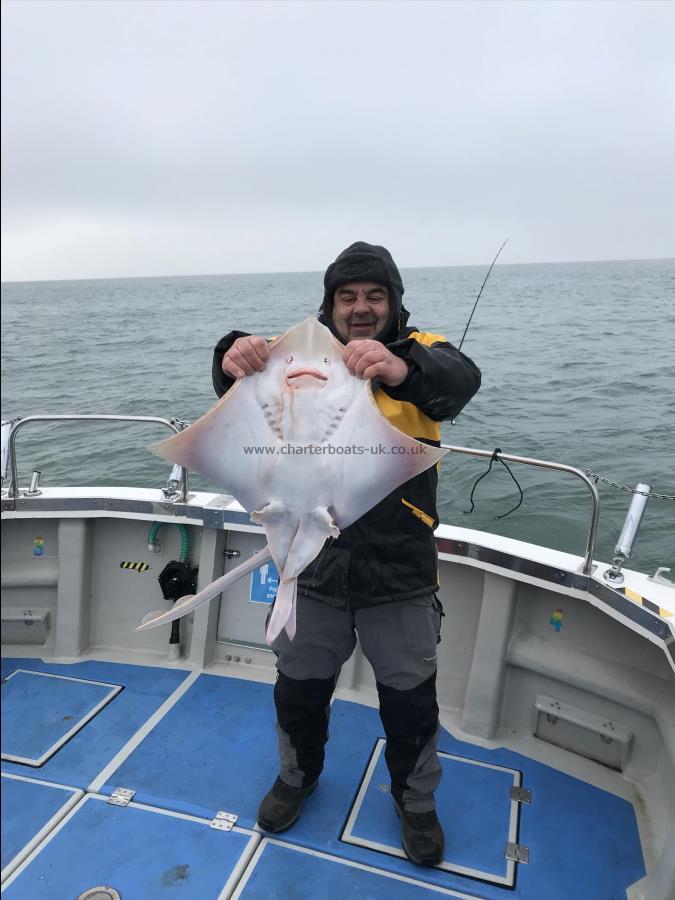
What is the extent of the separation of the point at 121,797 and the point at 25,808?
1.29 feet

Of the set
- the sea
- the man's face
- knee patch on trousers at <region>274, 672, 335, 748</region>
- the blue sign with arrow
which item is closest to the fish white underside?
the man's face

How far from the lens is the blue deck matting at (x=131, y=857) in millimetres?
2207

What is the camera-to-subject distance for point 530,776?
285 cm

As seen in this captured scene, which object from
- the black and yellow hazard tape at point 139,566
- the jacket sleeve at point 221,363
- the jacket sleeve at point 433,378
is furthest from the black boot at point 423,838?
the black and yellow hazard tape at point 139,566

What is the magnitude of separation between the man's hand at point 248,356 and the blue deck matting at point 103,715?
2224 millimetres

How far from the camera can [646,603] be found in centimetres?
241

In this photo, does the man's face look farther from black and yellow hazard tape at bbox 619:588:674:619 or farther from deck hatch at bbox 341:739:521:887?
deck hatch at bbox 341:739:521:887

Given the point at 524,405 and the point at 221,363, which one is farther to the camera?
the point at 524,405

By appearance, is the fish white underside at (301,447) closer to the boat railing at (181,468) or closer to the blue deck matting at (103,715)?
the boat railing at (181,468)

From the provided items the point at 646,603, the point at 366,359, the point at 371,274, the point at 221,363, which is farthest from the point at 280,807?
the point at 371,274

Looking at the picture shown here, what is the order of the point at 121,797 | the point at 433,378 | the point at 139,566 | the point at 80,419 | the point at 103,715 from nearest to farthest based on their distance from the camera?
the point at 433,378 → the point at 121,797 → the point at 103,715 → the point at 80,419 → the point at 139,566

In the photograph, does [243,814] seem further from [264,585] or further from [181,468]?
[181,468]

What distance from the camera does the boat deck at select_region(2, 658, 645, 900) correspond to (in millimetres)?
2275

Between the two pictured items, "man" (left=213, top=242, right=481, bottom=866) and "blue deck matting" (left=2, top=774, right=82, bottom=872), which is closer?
"man" (left=213, top=242, right=481, bottom=866)
